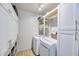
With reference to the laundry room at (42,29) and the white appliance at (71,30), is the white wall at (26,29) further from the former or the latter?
the white appliance at (71,30)

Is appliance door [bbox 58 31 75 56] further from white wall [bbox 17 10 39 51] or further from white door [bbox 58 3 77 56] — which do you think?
white wall [bbox 17 10 39 51]

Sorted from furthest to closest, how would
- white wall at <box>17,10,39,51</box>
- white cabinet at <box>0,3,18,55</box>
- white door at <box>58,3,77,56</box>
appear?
1. white wall at <box>17,10,39,51</box>
2. white door at <box>58,3,77,56</box>
3. white cabinet at <box>0,3,18,55</box>

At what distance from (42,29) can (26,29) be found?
2.70 ft

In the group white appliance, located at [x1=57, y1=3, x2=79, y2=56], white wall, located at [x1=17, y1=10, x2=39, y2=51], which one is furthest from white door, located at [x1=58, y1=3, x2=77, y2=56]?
white wall, located at [x1=17, y1=10, x2=39, y2=51]

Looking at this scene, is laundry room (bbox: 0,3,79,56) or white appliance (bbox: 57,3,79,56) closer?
white appliance (bbox: 57,3,79,56)

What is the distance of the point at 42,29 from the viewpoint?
119 inches

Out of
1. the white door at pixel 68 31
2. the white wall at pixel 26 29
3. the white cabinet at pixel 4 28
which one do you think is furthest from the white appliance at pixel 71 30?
the white wall at pixel 26 29

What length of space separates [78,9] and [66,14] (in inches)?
10.1

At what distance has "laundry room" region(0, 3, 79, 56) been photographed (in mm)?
1196

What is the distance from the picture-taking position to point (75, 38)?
1.09 metres

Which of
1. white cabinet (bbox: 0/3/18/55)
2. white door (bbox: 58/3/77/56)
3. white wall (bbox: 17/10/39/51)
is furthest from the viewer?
white wall (bbox: 17/10/39/51)

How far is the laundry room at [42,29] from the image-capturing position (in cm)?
120

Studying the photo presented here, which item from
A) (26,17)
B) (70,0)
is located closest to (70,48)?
(70,0)

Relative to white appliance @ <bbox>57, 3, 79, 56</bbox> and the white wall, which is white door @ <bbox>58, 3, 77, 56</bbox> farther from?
the white wall
